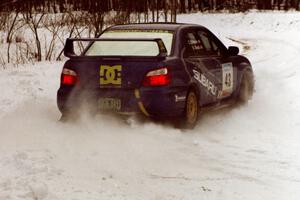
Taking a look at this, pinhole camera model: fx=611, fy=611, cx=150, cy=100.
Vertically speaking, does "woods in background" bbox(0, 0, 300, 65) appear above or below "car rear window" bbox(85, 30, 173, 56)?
below

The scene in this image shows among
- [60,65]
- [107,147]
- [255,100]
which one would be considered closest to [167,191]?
[107,147]

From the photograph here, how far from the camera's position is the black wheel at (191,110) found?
838 cm

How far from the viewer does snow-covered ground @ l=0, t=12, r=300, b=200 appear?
18.3ft

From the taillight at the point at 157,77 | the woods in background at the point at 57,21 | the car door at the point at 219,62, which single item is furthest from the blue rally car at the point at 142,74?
the woods in background at the point at 57,21

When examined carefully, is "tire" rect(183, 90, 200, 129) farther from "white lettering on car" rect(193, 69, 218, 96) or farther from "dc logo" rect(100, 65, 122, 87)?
"dc logo" rect(100, 65, 122, 87)

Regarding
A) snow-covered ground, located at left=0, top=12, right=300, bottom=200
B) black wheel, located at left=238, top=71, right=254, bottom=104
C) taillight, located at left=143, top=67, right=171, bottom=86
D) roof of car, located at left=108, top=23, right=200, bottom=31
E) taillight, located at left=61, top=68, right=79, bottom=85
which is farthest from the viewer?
black wheel, located at left=238, top=71, right=254, bottom=104

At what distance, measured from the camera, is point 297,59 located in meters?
17.4

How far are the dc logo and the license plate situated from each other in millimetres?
199

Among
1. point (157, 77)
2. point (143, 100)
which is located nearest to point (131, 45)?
point (157, 77)

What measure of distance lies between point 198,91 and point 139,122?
1.05 m

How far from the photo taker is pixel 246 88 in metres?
10.5

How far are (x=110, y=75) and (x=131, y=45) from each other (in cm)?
59

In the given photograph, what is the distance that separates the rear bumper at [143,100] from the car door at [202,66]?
22.0 inches

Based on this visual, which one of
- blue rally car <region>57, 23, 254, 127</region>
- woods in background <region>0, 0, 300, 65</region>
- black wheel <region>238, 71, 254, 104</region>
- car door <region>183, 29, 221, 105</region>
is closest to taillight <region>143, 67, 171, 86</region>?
blue rally car <region>57, 23, 254, 127</region>
